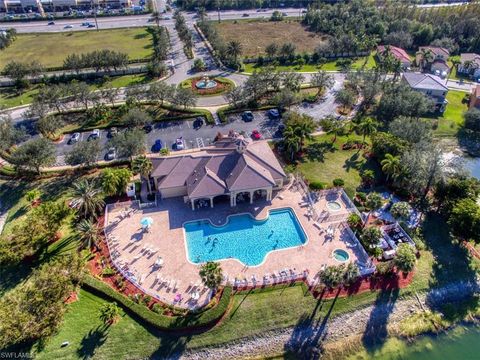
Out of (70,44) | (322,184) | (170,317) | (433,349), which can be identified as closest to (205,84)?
(322,184)

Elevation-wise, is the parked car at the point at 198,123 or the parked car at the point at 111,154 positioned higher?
the parked car at the point at 198,123

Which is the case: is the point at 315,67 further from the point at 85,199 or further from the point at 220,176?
the point at 85,199

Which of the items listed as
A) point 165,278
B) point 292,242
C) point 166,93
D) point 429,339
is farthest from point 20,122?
point 429,339

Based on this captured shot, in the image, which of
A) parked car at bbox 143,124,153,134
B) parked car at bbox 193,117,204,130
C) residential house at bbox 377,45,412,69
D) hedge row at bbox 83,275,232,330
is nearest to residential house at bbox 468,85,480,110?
residential house at bbox 377,45,412,69

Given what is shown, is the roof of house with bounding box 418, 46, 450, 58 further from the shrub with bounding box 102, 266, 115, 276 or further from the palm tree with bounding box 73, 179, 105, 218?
the shrub with bounding box 102, 266, 115, 276

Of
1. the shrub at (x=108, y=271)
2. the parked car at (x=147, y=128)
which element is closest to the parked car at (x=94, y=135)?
the parked car at (x=147, y=128)

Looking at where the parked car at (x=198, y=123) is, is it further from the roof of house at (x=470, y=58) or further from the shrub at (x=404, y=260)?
the roof of house at (x=470, y=58)

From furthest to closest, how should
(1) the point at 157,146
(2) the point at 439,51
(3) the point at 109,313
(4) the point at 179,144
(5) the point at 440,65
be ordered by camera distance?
(2) the point at 439,51 → (5) the point at 440,65 → (4) the point at 179,144 → (1) the point at 157,146 → (3) the point at 109,313
